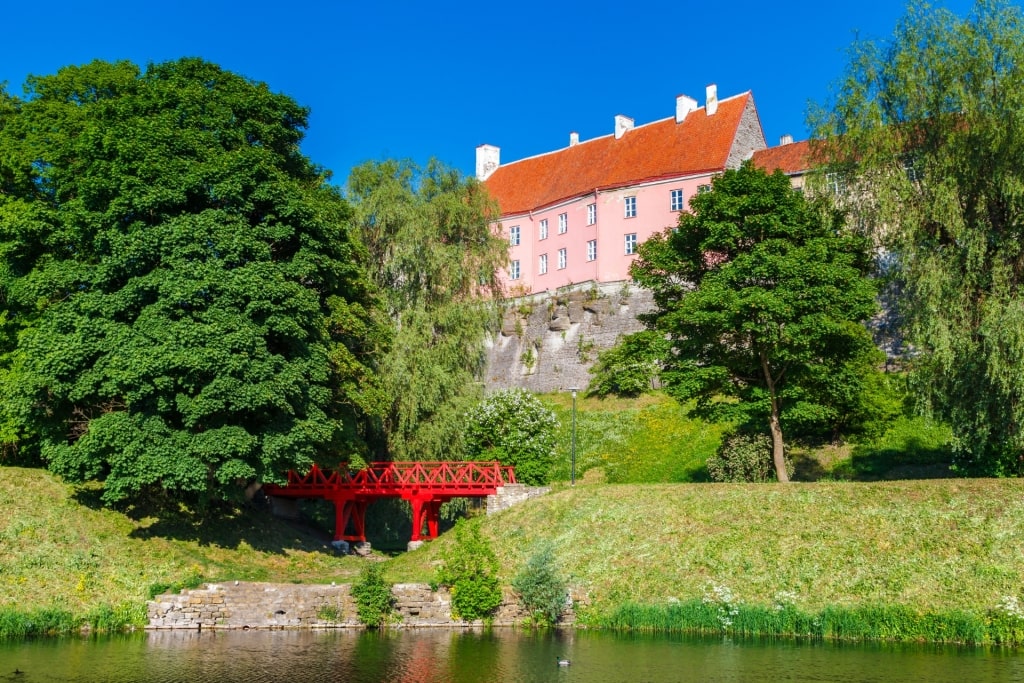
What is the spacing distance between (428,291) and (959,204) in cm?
2229

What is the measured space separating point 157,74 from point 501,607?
2263 cm

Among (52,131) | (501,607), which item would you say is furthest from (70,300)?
(501,607)

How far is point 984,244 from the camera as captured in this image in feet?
97.9

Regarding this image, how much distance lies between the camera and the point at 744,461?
37500 mm

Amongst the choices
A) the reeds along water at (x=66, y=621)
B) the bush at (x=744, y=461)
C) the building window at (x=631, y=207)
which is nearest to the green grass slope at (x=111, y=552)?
the reeds along water at (x=66, y=621)

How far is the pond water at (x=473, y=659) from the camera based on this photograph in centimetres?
1894

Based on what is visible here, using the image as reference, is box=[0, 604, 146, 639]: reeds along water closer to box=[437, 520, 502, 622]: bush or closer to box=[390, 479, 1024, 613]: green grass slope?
box=[390, 479, 1024, 613]: green grass slope

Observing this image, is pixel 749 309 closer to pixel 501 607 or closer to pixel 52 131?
pixel 501 607

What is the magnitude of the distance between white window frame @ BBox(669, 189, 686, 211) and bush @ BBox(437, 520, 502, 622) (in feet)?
120

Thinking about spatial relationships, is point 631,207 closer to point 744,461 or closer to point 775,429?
point 744,461

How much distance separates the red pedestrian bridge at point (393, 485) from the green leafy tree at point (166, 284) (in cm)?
366

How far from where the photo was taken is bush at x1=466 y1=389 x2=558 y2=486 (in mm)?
42750

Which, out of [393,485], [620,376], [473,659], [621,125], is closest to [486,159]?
[621,125]

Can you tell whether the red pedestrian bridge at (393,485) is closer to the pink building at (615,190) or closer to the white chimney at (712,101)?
the pink building at (615,190)
